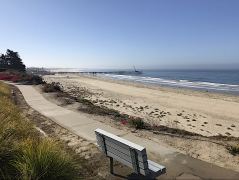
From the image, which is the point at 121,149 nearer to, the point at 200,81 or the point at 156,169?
the point at 156,169

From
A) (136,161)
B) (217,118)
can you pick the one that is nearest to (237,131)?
(217,118)

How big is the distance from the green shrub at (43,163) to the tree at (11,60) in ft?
237

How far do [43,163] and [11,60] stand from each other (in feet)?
245

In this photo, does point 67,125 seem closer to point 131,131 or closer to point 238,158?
point 131,131

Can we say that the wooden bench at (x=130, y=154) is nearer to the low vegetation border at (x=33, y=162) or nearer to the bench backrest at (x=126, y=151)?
the bench backrest at (x=126, y=151)

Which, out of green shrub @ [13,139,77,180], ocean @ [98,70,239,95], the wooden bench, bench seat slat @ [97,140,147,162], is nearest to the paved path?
the wooden bench

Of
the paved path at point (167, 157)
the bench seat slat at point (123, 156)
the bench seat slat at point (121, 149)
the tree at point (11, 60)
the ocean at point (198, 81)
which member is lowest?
the ocean at point (198, 81)

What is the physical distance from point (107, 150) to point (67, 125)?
15.1 ft

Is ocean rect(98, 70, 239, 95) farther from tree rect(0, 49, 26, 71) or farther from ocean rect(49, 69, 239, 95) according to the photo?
tree rect(0, 49, 26, 71)

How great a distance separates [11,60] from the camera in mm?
73875

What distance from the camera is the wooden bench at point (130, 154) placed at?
484 cm

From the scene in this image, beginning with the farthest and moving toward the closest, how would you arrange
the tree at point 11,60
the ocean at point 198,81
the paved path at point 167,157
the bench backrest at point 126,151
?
1. the tree at point 11,60
2. the ocean at point 198,81
3. the paved path at point 167,157
4. the bench backrest at point 126,151

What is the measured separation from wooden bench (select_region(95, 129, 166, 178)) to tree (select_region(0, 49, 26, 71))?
7196cm

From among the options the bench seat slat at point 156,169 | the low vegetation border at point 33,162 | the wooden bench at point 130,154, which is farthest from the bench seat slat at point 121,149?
the low vegetation border at point 33,162
